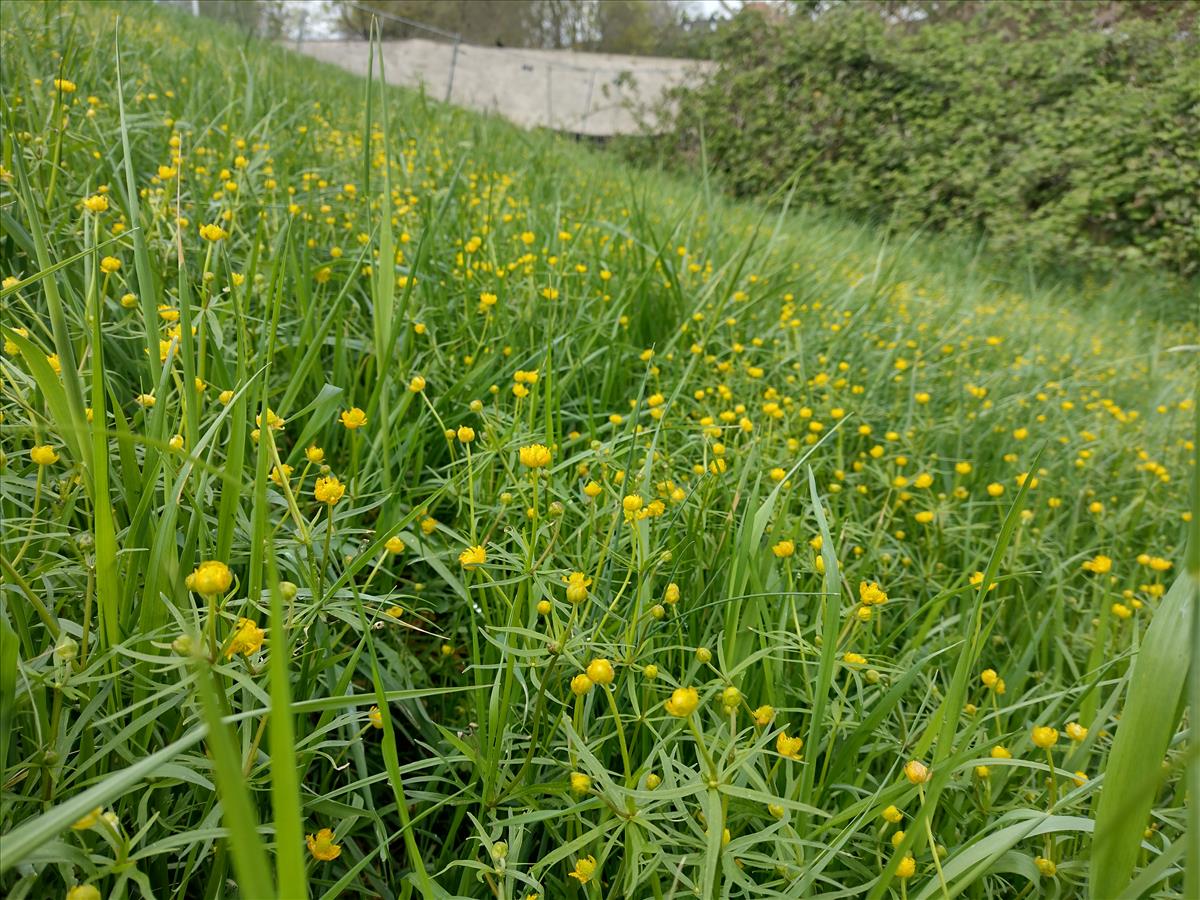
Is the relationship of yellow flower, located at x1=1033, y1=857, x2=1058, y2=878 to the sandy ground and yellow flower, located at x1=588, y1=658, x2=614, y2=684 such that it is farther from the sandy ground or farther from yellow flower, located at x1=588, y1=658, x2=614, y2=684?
the sandy ground

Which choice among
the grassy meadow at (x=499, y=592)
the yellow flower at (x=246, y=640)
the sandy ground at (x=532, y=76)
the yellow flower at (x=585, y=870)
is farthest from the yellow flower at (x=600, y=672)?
the sandy ground at (x=532, y=76)

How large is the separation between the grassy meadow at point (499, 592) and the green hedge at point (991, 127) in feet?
15.5

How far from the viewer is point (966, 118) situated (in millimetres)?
6684

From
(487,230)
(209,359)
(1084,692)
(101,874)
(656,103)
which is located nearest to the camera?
(101,874)

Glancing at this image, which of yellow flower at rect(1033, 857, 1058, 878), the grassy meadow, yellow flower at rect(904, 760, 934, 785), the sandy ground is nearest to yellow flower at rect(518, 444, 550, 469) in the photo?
the grassy meadow

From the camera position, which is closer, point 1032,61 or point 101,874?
point 101,874

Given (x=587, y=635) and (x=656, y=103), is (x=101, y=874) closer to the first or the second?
(x=587, y=635)

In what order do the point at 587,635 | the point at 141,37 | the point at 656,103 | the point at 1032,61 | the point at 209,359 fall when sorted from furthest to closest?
1. the point at 656,103
2. the point at 1032,61
3. the point at 141,37
4. the point at 209,359
5. the point at 587,635

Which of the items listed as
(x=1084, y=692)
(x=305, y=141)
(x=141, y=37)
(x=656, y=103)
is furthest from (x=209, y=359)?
(x=656, y=103)

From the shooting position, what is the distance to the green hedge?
5875mm

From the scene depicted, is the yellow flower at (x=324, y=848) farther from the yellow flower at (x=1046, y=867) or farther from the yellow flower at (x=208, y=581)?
the yellow flower at (x=1046, y=867)

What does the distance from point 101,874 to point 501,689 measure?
1.40 feet

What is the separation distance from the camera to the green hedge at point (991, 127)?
19.3 feet

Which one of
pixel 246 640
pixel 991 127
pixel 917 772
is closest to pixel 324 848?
pixel 246 640
